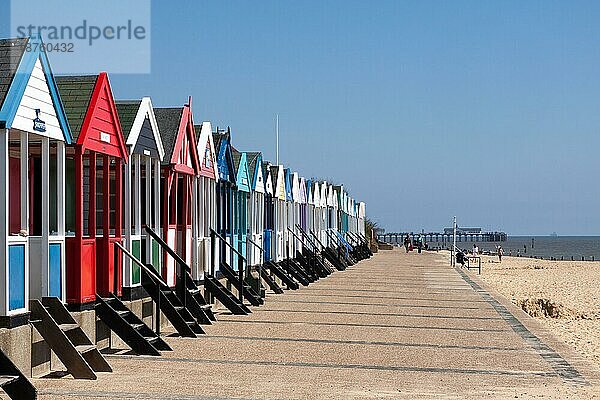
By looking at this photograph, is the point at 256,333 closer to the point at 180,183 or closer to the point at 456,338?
the point at 456,338

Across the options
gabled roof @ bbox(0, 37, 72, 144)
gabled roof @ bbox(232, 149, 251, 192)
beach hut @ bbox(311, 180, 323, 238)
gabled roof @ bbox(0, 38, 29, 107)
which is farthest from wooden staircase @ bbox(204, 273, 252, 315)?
beach hut @ bbox(311, 180, 323, 238)

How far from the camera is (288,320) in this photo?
18.2 meters

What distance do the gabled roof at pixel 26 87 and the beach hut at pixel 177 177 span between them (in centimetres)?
544

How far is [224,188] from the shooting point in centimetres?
2212

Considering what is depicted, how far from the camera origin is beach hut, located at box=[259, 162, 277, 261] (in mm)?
27391

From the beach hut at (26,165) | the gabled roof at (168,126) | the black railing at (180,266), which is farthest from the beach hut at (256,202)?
the beach hut at (26,165)

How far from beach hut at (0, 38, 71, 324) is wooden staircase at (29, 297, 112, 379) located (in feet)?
0.61

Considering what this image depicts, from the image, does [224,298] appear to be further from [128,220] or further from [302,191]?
[302,191]

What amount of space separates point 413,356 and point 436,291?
1478 cm

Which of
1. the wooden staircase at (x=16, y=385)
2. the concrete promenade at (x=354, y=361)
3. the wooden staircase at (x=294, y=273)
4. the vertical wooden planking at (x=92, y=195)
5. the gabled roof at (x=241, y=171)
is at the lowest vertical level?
the concrete promenade at (x=354, y=361)

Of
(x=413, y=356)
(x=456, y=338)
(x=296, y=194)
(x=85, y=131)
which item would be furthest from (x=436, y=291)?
(x=85, y=131)

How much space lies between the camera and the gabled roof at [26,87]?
10.6 m

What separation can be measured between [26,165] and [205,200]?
29.3ft

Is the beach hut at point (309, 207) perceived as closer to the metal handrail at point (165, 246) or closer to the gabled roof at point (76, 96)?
the metal handrail at point (165, 246)
